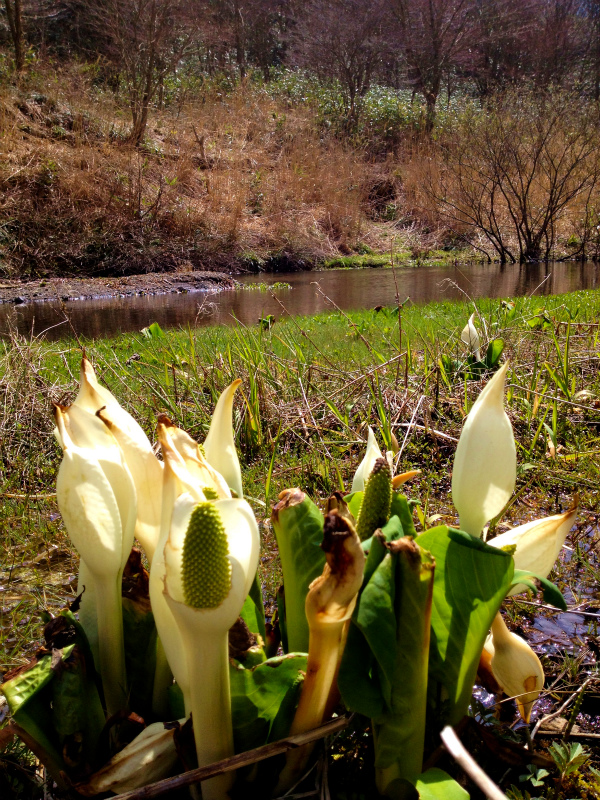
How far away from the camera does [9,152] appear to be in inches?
456

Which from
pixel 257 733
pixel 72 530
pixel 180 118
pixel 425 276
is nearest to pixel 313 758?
pixel 257 733

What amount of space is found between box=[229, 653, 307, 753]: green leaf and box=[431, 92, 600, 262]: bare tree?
13.1 metres

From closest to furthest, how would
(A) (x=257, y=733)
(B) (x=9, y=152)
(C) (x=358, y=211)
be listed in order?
(A) (x=257, y=733)
(B) (x=9, y=152)
(C) (x=358, y=211)

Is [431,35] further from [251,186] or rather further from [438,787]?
[438,787]

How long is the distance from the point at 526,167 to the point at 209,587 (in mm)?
14671

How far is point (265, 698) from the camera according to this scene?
0.79 metres

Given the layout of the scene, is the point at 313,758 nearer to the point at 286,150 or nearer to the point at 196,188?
the point at 196,188

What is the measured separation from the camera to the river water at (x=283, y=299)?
295 inches

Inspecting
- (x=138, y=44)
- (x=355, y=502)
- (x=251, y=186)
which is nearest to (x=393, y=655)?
(x=355, y=502)

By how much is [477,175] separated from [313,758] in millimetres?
15160

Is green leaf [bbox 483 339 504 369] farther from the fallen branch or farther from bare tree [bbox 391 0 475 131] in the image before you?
bare tree [bbox 391 0 475 131]

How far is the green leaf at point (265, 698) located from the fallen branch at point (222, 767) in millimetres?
48

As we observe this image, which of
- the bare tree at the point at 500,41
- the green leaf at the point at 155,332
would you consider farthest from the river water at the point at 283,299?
the bare tree at the point at 500,41

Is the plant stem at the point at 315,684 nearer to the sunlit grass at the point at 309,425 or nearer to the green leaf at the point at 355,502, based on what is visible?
the green leaf at the point at 355,502
